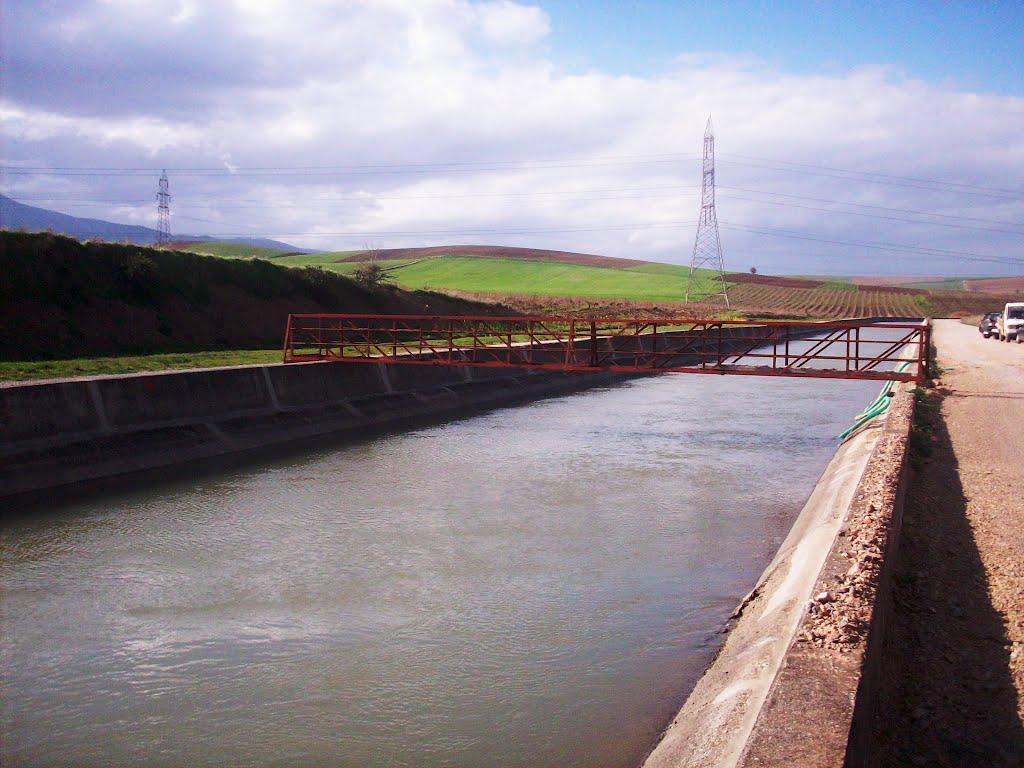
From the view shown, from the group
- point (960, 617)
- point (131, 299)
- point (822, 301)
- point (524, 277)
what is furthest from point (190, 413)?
point (822, 301)

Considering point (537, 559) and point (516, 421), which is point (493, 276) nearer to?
point (516, 421)

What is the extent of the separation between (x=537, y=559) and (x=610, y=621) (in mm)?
2472

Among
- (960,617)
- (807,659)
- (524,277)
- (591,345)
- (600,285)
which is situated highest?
(524,277)

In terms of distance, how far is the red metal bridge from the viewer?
21.4 meters

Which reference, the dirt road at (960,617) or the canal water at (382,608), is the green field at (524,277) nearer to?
the canal water at (382,608)

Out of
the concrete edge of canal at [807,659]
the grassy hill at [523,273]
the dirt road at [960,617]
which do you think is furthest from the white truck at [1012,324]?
the concrete edge of canal at [807,659]

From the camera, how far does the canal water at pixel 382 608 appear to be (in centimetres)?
769

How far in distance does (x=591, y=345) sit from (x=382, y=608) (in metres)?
14.1

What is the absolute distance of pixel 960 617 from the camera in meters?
8.13

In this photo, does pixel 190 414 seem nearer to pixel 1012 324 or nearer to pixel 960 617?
pixel 960 617

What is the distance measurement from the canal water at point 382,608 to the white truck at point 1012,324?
1359 inches

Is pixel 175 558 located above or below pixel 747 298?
below

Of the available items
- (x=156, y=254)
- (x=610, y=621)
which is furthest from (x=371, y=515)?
(x=156, y=254)

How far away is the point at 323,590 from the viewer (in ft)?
37.0
